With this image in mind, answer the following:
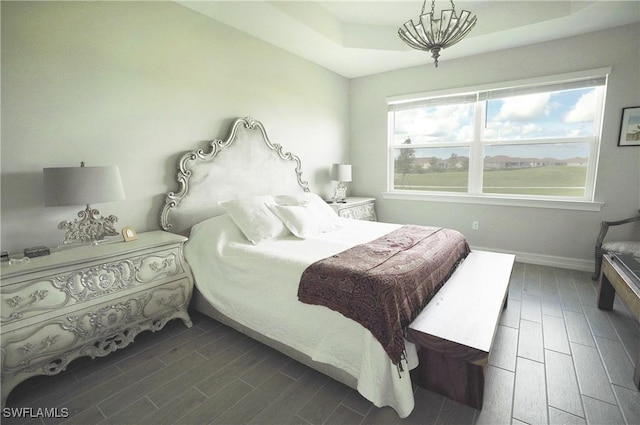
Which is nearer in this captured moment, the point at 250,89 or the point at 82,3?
the point at 82,3

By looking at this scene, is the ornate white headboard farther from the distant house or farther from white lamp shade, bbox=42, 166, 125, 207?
the distant house

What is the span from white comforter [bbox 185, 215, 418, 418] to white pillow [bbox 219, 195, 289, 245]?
0.21ft

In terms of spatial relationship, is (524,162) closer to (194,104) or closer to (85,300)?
(194,104)

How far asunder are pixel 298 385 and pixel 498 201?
337 cm

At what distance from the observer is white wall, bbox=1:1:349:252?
5.94ft


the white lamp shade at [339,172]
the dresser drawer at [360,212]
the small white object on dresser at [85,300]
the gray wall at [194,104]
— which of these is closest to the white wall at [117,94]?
the gray wall at [194,104]

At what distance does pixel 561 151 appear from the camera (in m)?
3.44

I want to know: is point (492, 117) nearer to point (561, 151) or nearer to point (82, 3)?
point (561, 151)

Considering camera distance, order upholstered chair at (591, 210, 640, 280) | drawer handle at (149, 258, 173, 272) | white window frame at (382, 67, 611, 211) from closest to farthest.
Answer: drawer handle at (149, 258, 173, 272), upholstered chair at (591, 210, 640, 280), white window frame at (382, 67, 611, 211)

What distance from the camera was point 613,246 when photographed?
2.81 meters

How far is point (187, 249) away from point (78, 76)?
4.70 ft

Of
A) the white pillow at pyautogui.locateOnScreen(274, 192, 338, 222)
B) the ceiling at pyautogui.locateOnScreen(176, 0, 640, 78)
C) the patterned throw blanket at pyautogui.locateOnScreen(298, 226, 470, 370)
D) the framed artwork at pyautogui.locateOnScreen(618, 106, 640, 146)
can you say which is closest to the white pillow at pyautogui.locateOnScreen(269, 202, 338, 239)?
the white pillow at pyautogui.locateOnScreen(274, 192, 338, 222)

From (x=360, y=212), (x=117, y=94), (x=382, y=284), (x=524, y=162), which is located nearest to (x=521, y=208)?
(x=524, y=162)

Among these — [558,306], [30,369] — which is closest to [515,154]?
[558,306]
